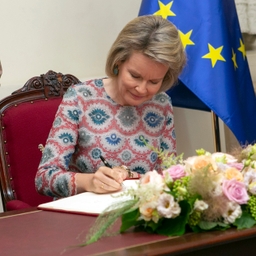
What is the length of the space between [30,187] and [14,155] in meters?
0.16

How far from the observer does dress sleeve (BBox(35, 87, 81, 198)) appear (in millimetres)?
2137

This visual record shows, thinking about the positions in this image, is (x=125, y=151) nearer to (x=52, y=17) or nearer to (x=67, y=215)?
(x=67, y=215)

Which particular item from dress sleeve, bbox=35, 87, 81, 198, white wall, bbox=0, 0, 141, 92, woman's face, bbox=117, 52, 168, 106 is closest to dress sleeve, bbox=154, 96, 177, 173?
woman's face, bbox=117, 52, 168, 106

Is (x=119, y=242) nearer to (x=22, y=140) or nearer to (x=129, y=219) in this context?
(x=129, y=219)

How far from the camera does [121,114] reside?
8.04 feet

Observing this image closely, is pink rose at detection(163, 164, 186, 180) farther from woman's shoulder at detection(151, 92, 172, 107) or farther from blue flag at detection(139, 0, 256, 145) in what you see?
blue flag at detection(139, 0, 256, 145)

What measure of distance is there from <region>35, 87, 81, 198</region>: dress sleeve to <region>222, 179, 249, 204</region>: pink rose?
0.82 metres

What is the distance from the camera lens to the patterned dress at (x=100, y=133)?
229cm

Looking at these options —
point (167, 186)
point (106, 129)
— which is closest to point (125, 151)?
point (106, 129)

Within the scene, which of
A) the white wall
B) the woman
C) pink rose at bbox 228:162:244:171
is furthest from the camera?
the white wall

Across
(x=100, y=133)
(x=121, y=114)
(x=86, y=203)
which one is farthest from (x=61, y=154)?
(x=86, y=203)

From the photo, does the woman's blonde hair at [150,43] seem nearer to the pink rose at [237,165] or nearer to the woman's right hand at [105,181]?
the woman's right hand at [105,181]

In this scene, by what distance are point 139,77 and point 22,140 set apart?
2.12 feet

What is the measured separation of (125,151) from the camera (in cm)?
241
